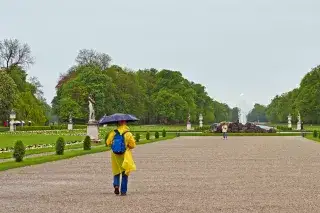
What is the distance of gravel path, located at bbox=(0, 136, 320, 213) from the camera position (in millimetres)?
11227

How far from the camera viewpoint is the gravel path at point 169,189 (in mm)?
11227

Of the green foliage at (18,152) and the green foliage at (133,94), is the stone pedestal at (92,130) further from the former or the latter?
the green foliage at (133,94)

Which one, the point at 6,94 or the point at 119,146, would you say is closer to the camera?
the point at 119,146

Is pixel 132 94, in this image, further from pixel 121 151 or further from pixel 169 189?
pixel 121 151

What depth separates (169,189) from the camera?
14.0 m

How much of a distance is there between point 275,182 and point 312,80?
323 ft

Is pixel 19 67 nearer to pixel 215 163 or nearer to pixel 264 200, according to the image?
pixel 215 163

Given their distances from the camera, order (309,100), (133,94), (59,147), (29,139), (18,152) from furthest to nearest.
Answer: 1. (309,100)
2. (133,94)
3. (29,139)
4. (59,147)
5. (18,152)

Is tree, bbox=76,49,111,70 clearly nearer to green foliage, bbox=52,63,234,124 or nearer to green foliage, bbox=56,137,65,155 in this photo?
green foliage, bbox=52,63,234,124

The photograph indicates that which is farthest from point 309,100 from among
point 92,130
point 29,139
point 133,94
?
point 29,139

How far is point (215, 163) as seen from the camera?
74.2ft

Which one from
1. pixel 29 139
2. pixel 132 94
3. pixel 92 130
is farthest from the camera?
pixel 132 94

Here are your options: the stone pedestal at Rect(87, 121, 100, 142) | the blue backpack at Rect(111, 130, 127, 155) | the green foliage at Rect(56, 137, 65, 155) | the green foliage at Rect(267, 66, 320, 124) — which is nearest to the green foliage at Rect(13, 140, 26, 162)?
the green foliage at Rect(56, 137, 65, 155)

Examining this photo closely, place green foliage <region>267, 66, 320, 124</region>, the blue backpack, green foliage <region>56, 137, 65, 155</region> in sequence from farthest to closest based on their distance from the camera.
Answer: green foliage <region>267, 66, 320, 124</region> → green foliage <region>56, 137, 65, 155</region> → the blue backpack
